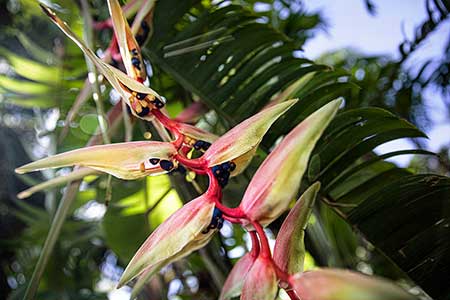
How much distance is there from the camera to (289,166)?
281 millimetres

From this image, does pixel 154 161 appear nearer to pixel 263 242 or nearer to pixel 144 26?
pixel 263 242

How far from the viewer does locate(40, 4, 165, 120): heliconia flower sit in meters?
0.35

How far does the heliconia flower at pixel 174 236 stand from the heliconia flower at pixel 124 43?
0.12m

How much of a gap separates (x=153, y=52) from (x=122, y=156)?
0.29m

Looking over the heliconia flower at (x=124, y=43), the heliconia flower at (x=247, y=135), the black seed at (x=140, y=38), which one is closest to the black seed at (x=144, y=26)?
the black seed at (x=140, y=38)

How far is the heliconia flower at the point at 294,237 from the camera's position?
317 mm

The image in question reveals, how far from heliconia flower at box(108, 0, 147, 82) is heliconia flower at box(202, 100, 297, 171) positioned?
0.32ft

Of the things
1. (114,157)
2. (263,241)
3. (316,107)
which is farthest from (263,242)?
(316,107)

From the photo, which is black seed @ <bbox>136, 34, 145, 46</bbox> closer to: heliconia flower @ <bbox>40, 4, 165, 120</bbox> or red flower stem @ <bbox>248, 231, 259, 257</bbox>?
heliconia flower @ <bbox>40, 4, 165, 120</bbox>

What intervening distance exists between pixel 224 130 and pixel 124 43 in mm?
283

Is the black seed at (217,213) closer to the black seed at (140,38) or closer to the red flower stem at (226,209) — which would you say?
the red flower stem at (226,209)

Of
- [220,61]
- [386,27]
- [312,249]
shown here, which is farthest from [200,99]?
[386,27]

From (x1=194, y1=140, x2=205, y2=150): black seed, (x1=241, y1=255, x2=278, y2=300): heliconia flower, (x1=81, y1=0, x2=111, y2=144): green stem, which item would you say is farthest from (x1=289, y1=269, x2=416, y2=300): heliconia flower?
(x1=81, y1=0, x2=111, y2=144): green stem

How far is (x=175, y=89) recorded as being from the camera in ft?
2.62
